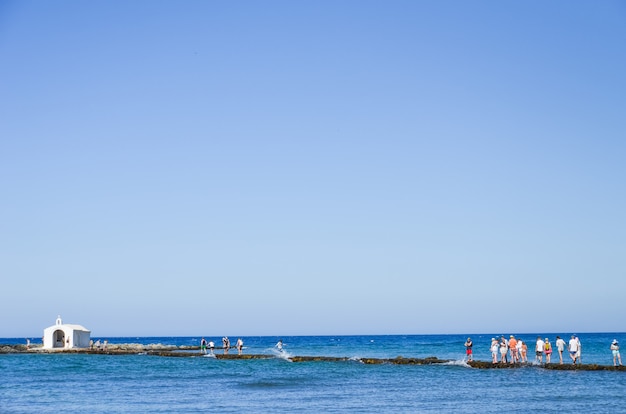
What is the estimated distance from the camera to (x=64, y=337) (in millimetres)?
64438

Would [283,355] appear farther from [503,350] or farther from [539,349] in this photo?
[539,349]

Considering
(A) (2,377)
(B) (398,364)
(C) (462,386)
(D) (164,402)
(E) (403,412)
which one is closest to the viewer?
(E) (403,412)

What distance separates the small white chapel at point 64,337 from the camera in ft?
208

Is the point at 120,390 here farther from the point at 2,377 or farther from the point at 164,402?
the point at 2,377

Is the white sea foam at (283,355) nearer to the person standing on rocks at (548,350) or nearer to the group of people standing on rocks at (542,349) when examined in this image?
the group of people standing on rocks at (542,349)

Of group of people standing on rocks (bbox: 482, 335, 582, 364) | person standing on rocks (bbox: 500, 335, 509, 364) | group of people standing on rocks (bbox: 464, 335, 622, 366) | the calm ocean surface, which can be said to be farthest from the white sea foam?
group of people standing on rocks (bbox: 482, 335, 582, 364)

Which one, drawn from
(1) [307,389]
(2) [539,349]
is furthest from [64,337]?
(2) [539,349]

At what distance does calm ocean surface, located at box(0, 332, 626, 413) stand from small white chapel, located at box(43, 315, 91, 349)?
18.7 meters

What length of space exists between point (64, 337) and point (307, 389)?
41389 millimetres

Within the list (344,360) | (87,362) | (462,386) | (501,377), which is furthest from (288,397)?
(87,362)

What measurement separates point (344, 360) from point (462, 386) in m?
18.6

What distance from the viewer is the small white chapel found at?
2496 inches

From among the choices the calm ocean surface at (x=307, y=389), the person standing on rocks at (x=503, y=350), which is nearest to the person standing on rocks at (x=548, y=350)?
the calm ocean surface at (x=307, y=389)

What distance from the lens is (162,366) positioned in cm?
4566
